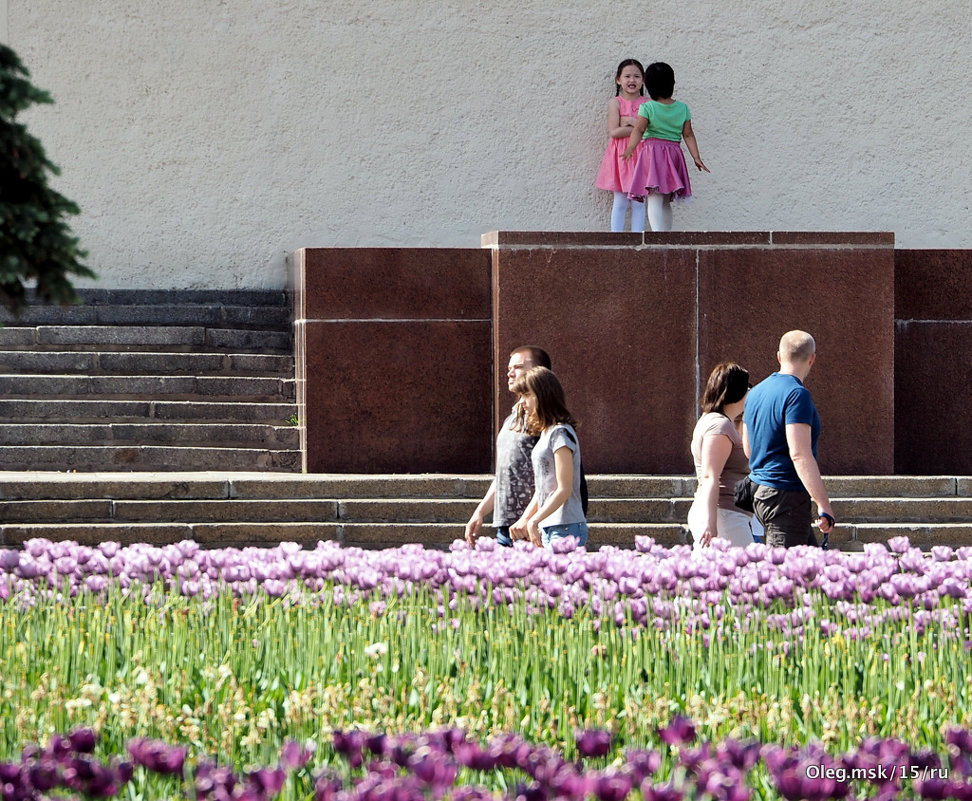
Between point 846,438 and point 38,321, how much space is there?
6356 mm

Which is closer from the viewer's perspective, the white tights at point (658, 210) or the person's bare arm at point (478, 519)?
the person's bare arm at point (478, 519)

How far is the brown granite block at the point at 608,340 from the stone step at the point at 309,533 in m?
0.97

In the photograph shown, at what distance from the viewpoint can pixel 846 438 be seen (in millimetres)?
9836

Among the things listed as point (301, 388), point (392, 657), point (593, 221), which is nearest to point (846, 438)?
point (301, 388)

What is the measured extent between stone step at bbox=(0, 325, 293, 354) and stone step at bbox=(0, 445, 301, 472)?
4.92 ft

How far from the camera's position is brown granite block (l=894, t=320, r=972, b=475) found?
33.6ft

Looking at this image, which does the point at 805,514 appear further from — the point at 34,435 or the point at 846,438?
the point at 34,435

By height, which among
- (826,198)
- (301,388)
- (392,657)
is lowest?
(392,657)

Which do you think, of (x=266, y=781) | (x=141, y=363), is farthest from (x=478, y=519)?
(x=141, y=363)

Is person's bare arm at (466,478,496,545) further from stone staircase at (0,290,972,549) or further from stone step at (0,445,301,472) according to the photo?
stone step at (0,445,301,472)

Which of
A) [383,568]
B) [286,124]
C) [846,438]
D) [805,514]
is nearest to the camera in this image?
[383,568]

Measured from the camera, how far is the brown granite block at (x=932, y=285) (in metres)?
10.2

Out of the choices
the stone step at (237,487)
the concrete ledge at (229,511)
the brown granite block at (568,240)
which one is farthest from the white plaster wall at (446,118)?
the concrete ledge at (229,511)

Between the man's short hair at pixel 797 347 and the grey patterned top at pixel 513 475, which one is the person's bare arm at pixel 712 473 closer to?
the man's short hair at pixel 797 347
